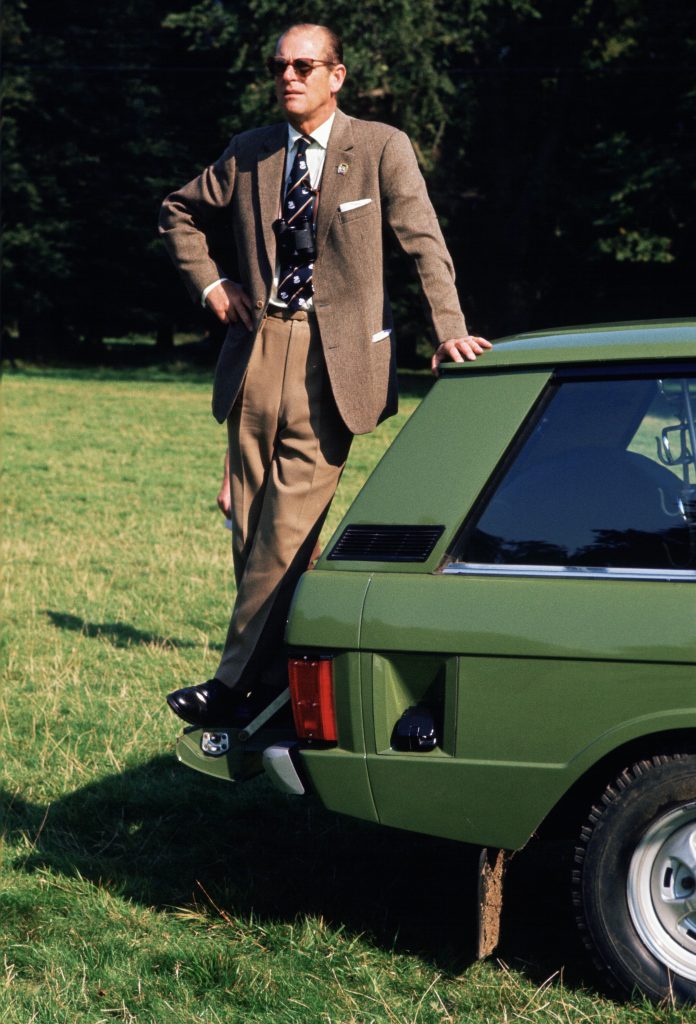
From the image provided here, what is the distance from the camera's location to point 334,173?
4.13 m

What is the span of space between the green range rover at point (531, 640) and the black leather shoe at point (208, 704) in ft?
2.14

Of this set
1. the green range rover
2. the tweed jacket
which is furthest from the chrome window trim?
the tweed jacket

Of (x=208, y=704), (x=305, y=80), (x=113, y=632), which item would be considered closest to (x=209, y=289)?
(x=305, y=80)

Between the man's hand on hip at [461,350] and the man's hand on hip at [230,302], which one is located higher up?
the man's hand on hip at [230,302]

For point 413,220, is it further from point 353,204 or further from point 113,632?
point 113,632

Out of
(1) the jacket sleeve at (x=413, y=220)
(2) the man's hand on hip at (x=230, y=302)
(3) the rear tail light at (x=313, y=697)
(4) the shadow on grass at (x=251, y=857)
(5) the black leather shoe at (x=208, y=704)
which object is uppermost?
(1) the jacket sleeve at (x=413, y=220)

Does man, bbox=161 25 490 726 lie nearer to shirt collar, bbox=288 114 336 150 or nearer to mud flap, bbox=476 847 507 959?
shirt collar, bbox=288 114 336 150

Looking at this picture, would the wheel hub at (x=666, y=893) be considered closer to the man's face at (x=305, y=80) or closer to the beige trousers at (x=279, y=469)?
the beige trousers at (x=279, y=469)

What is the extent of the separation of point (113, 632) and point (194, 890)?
146 inches

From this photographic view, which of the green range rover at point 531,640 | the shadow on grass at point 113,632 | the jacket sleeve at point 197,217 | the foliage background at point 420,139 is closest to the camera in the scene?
the green range rover at point 531,640

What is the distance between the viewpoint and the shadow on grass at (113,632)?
745 centimetres

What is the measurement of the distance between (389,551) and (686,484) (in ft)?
2.43

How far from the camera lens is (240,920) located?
390 centimetres

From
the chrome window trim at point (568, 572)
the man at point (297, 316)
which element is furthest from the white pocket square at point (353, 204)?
the chrome window trim at point (568, 572)
